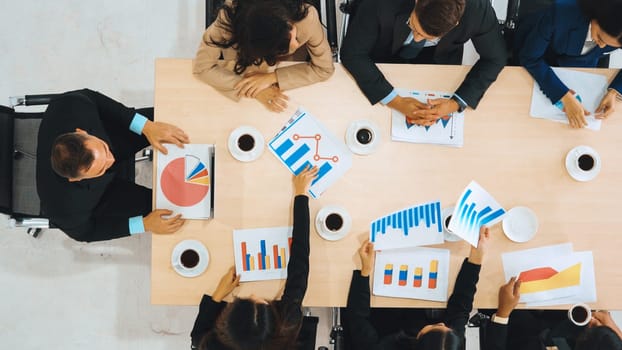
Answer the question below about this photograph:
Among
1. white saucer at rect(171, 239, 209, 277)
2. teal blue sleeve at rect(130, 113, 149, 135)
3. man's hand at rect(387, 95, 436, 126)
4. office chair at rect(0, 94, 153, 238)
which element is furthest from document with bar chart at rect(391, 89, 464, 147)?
office chair at rect(0, 94, 153, 238)

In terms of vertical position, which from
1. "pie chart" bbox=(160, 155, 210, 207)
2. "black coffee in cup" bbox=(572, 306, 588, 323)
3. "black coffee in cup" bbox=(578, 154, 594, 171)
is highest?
"black coffee in cup" bbox=(578, 154, 594, 171)

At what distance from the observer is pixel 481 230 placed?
1466mm

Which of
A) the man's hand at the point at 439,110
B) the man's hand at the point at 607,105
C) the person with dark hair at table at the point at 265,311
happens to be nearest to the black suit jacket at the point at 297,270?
the person with dark hair at table at the point at 265,311

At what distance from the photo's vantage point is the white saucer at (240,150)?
1.48 metres

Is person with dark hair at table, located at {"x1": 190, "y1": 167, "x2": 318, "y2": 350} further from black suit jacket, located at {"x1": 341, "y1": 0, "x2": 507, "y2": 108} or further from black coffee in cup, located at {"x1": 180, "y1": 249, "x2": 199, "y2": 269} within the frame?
black suit jacket, located at {"x1": 341, "y1": 0, "x2": 507, "y2": 108}

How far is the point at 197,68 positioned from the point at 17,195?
81cm

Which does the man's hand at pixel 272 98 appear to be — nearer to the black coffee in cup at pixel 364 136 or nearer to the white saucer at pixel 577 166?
the black coffee in cup at pixel 364 136

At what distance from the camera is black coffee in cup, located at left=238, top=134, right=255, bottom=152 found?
149cm

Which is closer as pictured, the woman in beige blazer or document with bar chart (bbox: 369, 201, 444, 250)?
the woman in beige blazer

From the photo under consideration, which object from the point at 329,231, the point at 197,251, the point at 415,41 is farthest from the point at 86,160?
the point at 415,41

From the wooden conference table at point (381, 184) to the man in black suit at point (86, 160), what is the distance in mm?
77

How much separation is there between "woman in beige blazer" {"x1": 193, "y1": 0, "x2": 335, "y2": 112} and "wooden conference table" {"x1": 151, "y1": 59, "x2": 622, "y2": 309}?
0.04 m

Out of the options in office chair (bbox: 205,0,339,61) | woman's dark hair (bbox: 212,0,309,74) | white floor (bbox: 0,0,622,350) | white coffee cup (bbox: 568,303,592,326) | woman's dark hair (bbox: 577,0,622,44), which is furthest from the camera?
white floor (bbox: 0,0,622,350)

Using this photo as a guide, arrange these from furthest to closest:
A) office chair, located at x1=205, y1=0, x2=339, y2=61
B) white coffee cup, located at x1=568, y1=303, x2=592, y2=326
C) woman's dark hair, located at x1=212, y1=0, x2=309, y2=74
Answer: office chair, located at x1=205, y1=0, x2=339, y2=61
white coffee cup, located at x1=568, y1=303, x2=592, y2=326
woman's dark hair, located at x1=212, y1=0, x2=309, y2=74
